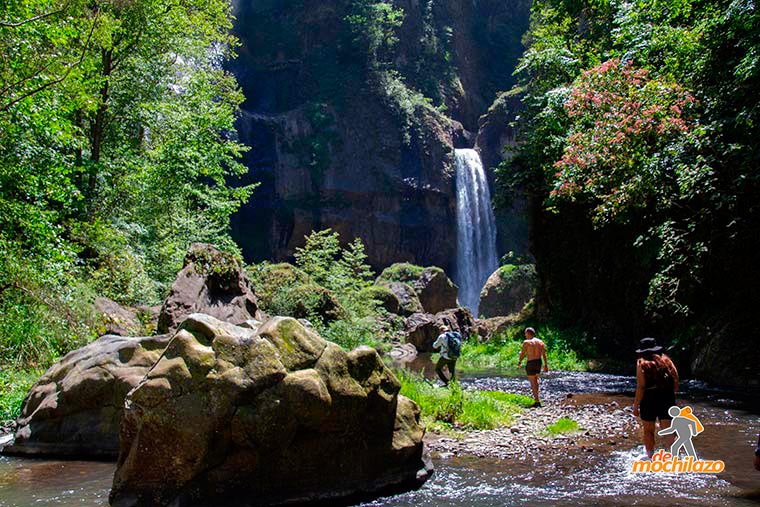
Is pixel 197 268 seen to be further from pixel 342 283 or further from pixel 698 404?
pixel 698 404

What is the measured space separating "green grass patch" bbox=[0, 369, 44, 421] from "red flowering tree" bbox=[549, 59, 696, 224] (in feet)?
44.1

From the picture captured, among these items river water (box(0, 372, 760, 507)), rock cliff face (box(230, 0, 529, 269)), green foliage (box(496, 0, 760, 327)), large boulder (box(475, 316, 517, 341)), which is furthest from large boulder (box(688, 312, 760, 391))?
rock cliff face (box(230, 0, 529, 269))

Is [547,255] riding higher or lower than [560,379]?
higher

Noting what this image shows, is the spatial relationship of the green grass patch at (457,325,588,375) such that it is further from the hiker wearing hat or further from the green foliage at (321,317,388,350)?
the hiker wearing hat

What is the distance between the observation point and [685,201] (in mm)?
15688

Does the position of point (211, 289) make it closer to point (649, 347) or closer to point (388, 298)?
point (649, 347)

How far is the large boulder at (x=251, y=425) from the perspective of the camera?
564 cm

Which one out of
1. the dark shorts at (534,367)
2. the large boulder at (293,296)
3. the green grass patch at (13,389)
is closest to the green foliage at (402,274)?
the large boulder at (293,296)

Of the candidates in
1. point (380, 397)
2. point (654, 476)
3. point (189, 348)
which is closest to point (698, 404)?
point (654, 476)

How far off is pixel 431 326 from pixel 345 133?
72.4 ft

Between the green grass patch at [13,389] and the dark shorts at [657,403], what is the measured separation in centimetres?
951

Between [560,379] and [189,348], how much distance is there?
45.2ft

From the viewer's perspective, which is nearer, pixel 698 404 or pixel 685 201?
pixel 698 404

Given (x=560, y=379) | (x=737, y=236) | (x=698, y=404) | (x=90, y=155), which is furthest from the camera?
(x=90, y=155)
